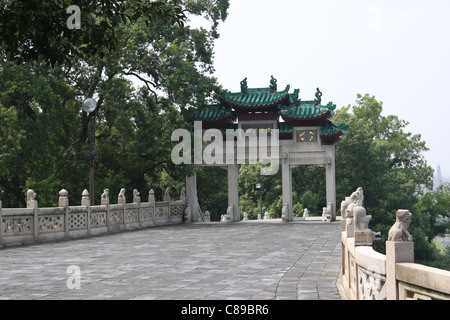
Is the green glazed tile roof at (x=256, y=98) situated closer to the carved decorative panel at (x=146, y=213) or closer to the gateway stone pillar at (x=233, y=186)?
the gateway stone pillar at (x=233, y=186)

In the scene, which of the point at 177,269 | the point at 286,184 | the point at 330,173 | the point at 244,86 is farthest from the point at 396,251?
the point at 244,86

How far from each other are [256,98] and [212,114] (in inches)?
102

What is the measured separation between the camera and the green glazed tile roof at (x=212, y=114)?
29.2 meters

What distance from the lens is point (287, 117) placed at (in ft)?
92.8

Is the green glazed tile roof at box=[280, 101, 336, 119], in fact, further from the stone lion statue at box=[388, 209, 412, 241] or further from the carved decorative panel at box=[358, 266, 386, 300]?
the stone lion statue at box=[388, 209, 412, 241]

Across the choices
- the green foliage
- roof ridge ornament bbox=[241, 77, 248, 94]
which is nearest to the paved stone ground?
roof ridge ornament bbox=[241, 77, 248, 94]

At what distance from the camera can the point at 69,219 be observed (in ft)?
63.3

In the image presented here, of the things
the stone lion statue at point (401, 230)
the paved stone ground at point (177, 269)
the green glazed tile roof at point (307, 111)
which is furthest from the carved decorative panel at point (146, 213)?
the stone lion statue at point (401, 230)

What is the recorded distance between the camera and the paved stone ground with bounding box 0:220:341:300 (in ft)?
26.8

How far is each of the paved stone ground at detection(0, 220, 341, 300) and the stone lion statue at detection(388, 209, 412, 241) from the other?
9.71 feet

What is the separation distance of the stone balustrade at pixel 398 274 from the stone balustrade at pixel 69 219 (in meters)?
13.2

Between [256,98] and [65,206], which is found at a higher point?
[256,98]

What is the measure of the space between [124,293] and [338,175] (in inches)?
1379

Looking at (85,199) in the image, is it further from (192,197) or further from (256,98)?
(256,98)
